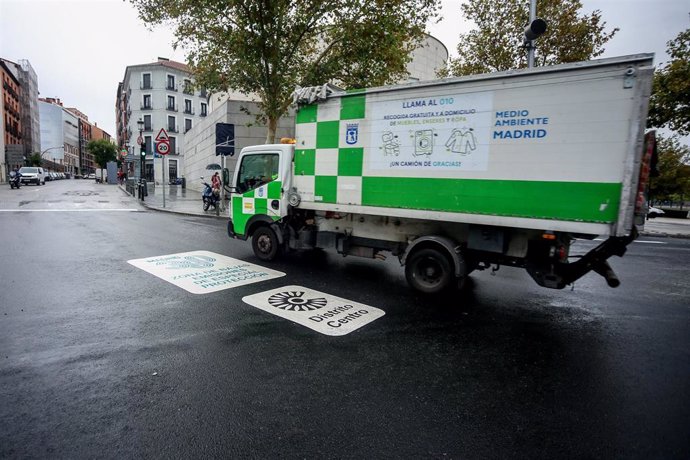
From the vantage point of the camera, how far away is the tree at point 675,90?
45.1 ft

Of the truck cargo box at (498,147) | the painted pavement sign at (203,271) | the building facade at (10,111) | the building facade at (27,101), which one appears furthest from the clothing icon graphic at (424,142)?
the building facade at (27,101)

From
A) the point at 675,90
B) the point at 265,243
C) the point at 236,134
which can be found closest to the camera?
the point at 265,243

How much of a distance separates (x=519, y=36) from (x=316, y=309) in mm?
18576

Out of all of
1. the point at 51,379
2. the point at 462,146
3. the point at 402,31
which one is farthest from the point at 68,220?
the point at 402,31

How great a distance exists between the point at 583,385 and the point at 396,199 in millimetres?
3205

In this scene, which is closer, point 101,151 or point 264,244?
point 264,244

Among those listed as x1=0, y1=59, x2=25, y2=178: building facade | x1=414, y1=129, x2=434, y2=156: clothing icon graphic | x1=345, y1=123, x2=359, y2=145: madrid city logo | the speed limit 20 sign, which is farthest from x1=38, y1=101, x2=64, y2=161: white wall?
x1=414, y1=129, x2=434, y2=156: clothing icon graphic

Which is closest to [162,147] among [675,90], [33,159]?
[675,90]

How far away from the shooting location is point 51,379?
2900 millimetres

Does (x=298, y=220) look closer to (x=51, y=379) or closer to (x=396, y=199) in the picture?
(x=396, y=199)

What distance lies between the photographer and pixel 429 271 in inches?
215

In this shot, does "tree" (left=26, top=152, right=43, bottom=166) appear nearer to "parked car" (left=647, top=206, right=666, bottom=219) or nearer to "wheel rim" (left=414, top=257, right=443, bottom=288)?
"wheel rim" (left=414, top=257, right=443, bottom=288)

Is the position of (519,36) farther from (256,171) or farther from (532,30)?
(256,171)

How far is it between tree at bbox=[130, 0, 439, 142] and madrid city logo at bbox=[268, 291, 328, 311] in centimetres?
1134
